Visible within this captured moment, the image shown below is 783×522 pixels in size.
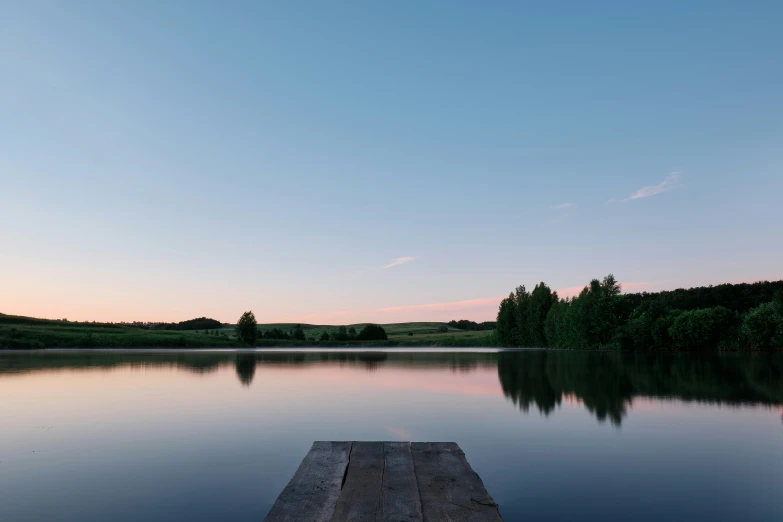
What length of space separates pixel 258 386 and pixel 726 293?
10414 centimetres

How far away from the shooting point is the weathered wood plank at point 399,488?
17.3ft

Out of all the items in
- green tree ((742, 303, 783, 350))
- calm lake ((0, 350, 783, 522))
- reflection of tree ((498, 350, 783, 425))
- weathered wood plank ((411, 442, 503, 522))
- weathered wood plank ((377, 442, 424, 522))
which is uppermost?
green tree ((742, 303, 783, 350))

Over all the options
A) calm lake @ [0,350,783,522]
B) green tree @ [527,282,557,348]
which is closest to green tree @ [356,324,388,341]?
green tree @ [527,282,557,348]

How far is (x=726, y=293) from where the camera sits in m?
101

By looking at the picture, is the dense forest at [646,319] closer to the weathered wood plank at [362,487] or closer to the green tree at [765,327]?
the green tree at [765,327]

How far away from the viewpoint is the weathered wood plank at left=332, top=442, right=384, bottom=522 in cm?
526

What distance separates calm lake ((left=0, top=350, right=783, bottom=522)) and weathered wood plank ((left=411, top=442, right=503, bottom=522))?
2.20 feet

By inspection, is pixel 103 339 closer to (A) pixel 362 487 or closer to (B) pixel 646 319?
(B) pixel 646 319

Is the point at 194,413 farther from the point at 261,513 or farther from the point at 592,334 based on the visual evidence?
the point at 592,334

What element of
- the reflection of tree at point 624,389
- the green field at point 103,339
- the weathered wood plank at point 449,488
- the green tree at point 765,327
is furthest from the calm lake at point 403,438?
the green field at point 103,339

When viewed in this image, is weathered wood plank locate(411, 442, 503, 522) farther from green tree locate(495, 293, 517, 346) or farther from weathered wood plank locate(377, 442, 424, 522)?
green tree locate(495, 293, 517, 346)

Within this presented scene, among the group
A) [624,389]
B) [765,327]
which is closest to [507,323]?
[765,327]

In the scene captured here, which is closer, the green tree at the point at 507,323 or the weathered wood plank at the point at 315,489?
the weathered wood plank at the point at 315,489

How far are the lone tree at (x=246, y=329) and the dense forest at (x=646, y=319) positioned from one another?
2082 inches
